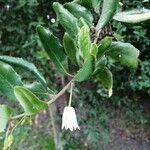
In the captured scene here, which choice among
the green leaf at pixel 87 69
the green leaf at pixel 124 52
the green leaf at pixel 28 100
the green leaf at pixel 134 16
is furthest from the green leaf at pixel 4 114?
the green leaf at pixel 134 16

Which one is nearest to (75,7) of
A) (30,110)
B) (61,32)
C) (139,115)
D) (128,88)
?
(30,110)

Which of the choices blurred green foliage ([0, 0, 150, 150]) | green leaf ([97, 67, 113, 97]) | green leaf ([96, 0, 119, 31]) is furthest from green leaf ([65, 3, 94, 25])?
blurred green foliage ([0, 0, 150, 150])

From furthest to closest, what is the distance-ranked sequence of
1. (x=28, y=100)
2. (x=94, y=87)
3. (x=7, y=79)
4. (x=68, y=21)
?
1. (x=94, y=87)
2. (x=68, y=21)
3. (x=7, y=79)
4. (x=28, y=100)

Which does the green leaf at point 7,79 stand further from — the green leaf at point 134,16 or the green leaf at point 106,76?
the green leaf at point 134,16

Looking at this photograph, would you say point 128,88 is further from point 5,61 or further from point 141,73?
point 5,61

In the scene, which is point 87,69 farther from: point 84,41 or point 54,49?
point 54,49

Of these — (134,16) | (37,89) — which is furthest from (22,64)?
(134,16)
